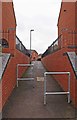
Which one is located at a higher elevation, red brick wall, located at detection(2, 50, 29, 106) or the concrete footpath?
red brick wall, located at detection(2, 50, 29, 106)

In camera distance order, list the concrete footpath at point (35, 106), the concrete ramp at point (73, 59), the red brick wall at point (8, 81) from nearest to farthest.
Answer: the concrete footpath at point (35, 106) < the red brick wall at point (8, 81) < the concrete ramp at point (73, 59)

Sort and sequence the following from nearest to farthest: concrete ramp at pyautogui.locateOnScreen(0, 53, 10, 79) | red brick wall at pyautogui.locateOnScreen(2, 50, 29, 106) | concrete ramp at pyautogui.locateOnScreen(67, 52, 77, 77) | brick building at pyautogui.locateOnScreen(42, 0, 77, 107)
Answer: red brick wall at pyautogui.locateOnScreen(2, 50, 29, 106), concrete ramp at pyautogui.locateOnScreen(0, 53, 10, 79), brick building at pyautogui.locateOnScreen(42, 0, 77, 107), concrete ramp at pyautogui.locateOnScreen(67, 52, 77, 77)

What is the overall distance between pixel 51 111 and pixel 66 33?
13.2 ft

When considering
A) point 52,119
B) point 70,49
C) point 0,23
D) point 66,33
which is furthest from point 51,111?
point 0,23

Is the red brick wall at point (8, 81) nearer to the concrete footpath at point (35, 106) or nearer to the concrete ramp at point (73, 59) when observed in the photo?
the concrete footpath at point (35, 106)

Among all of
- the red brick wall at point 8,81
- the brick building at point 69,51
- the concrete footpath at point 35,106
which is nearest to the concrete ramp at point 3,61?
the red brick wall at point 8,81

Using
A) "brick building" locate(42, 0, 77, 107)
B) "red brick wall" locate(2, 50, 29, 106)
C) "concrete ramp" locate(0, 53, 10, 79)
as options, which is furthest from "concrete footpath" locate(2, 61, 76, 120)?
"concrete ramp" locate(0, 53, 10, 79)

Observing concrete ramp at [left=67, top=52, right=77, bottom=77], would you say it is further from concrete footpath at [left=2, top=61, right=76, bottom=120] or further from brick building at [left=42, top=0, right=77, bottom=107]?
concrete footpath at [left=2, top=61, right=76, bottom=120]

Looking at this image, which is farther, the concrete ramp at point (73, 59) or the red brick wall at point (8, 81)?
the concrete ramp at point (73, 59)

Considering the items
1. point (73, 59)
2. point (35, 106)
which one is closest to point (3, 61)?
point (35, 106)

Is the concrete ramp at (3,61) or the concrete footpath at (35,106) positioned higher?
the concrete ramp at (3,61)

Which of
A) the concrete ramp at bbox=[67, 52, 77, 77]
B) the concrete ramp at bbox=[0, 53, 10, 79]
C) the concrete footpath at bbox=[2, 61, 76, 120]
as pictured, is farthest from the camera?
the concrete ramp at bbox=[67, 52, 77, 77]

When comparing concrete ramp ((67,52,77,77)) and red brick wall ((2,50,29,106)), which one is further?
concrete ramp ((67,52,77,77))

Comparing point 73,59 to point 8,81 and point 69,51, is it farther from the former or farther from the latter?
point 8,81
